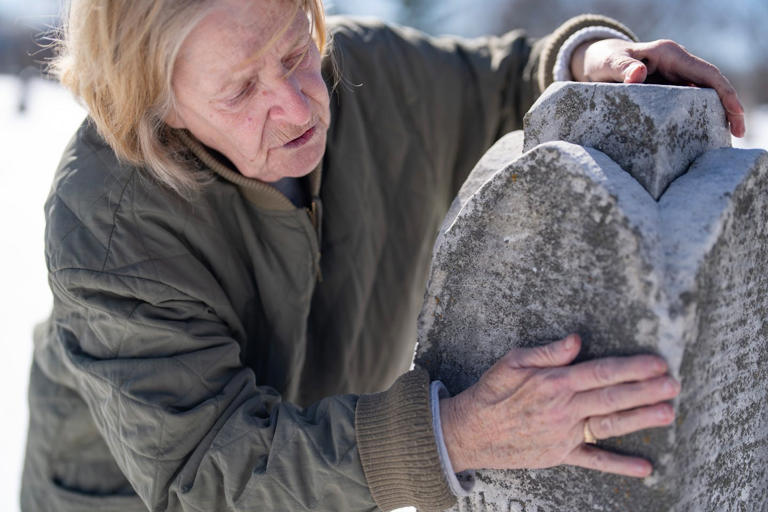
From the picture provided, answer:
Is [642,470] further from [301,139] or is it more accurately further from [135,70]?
[135,70]

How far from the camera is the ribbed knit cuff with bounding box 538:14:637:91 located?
1.86 m

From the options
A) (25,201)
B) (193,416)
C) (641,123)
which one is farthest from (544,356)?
(25,201)

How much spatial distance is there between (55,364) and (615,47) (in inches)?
57.3

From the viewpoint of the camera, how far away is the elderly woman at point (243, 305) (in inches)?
48.2

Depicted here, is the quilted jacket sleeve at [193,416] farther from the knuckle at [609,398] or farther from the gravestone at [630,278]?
the knuckle at [609,398]

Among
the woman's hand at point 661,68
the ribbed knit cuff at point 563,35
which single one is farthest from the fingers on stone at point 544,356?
the ribbed knit cuff at point 563,35

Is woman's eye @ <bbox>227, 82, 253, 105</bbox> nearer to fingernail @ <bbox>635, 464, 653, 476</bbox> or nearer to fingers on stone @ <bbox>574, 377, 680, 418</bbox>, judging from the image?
fingers on stone @ <bbox>574, 377, 680, 418</bbox>

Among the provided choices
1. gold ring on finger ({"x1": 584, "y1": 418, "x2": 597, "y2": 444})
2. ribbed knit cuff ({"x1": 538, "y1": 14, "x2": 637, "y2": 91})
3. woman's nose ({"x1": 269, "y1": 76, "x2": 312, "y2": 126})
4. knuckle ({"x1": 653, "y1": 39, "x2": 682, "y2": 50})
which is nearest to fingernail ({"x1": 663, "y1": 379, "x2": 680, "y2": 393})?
gold ring on finger ({"x1": 584, "y1": 418, "x2": 597, "y2": 444})

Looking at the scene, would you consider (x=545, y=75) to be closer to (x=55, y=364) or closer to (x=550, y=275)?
(x=550, y=275)

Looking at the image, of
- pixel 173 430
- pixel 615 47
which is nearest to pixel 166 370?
pixel 173 430

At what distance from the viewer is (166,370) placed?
4.61ft

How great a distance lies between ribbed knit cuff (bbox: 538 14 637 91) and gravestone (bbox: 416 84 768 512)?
0.59m

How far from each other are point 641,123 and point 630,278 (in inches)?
10.9

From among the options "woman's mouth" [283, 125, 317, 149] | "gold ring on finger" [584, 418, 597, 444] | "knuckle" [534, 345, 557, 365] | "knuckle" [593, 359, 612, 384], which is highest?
"woman's mouth" [283, 125, 317, 149]
